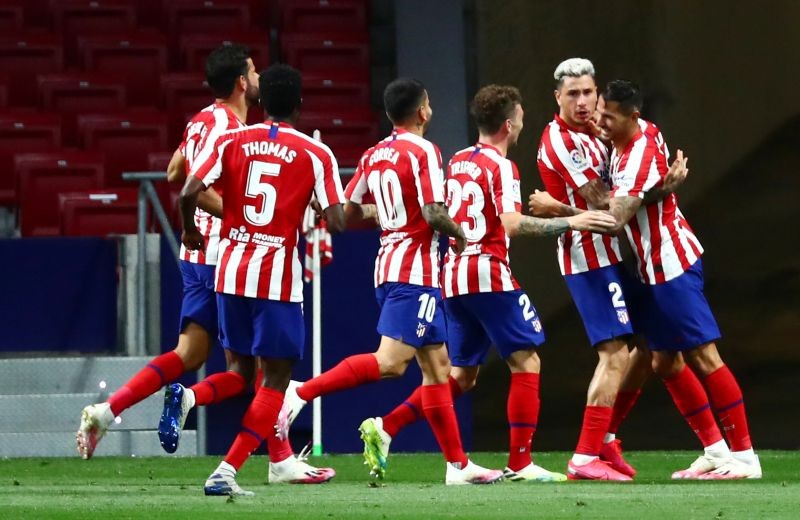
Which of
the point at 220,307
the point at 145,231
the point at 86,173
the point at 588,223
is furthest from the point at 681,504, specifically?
the point at 86,173

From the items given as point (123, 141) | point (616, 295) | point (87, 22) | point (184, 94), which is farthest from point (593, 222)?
point (87, 22)

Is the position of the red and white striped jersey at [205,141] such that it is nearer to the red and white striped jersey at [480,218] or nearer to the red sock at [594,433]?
the red and white striped jersey at [480,218]

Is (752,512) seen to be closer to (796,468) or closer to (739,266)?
(796,468)

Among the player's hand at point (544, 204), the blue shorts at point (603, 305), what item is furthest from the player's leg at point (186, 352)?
the blue shorts at point (603, 305)

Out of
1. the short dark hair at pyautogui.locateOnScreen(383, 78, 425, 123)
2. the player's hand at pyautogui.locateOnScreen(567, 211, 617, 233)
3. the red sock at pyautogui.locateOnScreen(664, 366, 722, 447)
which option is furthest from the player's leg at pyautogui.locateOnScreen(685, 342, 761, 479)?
the short dark hair at pyautogui.locateOnScreen(383, 78, 425, 123)

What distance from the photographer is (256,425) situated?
24.5ft

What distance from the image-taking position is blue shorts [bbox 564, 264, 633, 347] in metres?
8.60

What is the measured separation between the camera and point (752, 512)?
6.47 meters

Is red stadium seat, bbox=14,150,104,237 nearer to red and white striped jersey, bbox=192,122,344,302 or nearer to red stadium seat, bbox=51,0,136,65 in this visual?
red stadium seat, bbox=51,0,136,65

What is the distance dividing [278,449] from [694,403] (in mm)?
2193

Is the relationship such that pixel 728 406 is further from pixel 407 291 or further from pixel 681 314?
pixel 407 291

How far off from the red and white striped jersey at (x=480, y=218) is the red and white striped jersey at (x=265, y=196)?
100 centimetres

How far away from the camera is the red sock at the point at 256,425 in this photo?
7.39 meters

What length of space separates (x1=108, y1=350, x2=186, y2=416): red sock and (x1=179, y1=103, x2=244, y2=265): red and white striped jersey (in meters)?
0.55
